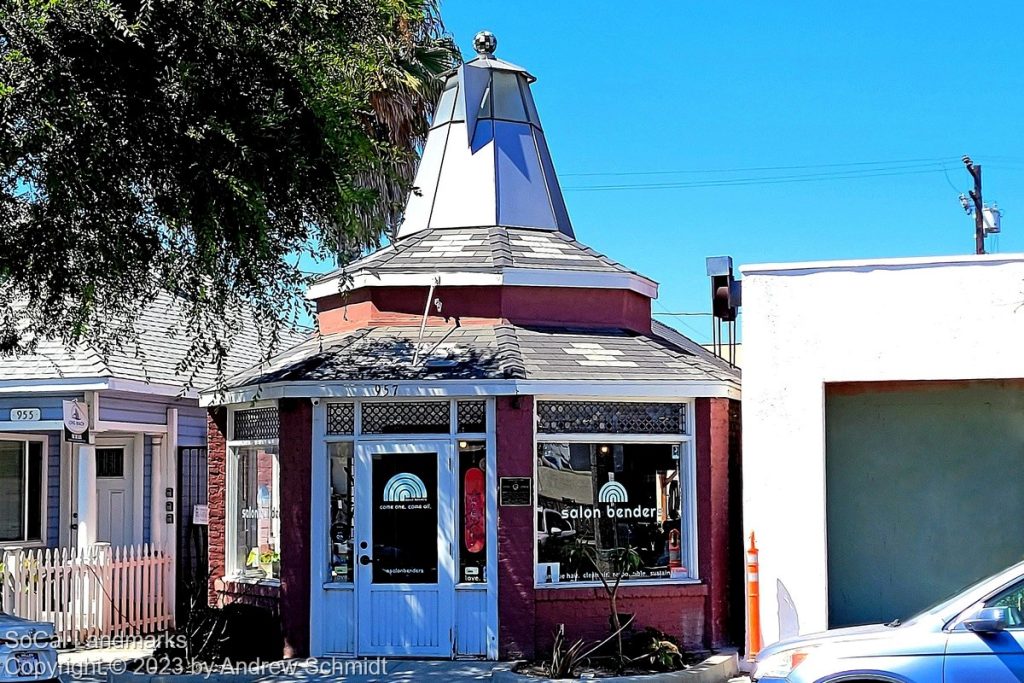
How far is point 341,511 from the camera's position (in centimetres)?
1313

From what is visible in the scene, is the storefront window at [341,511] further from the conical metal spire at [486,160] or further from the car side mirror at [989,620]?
the car side mirror at [989,620]

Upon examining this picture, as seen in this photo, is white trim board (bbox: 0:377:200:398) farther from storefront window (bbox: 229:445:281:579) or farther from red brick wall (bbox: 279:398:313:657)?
red brick wall (bbox: 279:398:313:657)

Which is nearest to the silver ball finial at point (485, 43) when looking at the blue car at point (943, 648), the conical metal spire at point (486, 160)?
the conical metal spire at point (486, 160)

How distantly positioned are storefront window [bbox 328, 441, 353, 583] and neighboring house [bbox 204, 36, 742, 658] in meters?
0.02

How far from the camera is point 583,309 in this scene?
565 inches

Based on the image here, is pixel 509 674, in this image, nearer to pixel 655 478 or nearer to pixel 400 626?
pixel 400 626

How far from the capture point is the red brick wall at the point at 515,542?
12539 millimetres

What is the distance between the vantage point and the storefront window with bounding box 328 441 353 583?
13.0 meters

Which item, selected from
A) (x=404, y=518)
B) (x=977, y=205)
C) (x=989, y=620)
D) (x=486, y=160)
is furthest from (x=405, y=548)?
(x=977, y=205)

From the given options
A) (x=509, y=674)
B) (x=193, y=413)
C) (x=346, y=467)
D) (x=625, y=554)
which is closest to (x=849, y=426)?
(x=625, y=554)

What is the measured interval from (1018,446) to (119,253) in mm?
8934

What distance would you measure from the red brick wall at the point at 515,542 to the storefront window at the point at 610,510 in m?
0.28

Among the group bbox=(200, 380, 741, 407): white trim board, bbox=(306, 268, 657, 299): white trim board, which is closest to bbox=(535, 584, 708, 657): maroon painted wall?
bbox=(200, 380, 741, 407): white trim board

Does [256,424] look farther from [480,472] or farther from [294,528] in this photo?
[480,472]
